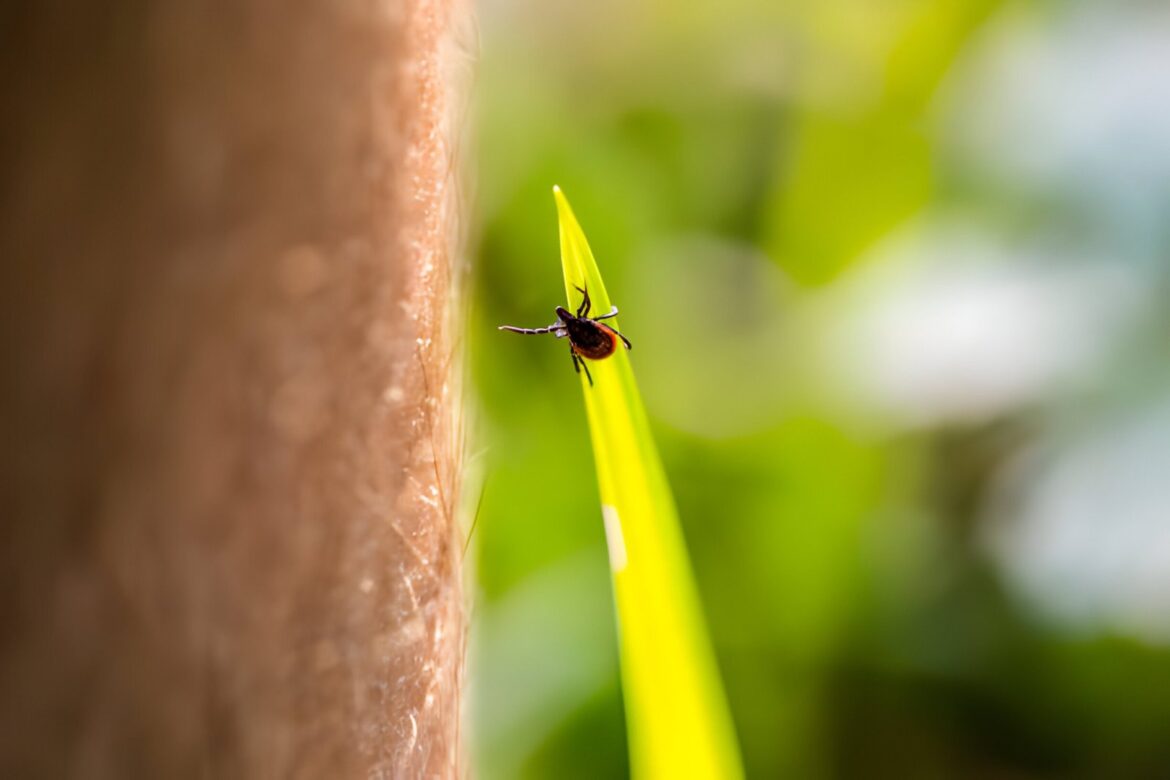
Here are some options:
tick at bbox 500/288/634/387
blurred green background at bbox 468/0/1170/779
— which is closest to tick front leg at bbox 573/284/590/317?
tick at bbox 500/288/634/387

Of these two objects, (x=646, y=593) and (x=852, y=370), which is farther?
(x=852, y=370)

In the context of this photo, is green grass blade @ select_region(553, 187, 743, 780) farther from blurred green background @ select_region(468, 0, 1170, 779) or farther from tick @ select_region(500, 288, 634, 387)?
blurred green background @ select_region(468, 0, 1170, 779)

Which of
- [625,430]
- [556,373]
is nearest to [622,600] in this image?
[625,430]

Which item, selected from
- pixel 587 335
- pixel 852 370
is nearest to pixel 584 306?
pixel 587 335

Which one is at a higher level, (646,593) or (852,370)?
(852,370)

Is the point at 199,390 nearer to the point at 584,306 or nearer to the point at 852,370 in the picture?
the point at 584,306

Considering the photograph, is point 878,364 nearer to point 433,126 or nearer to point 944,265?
point 944,265
